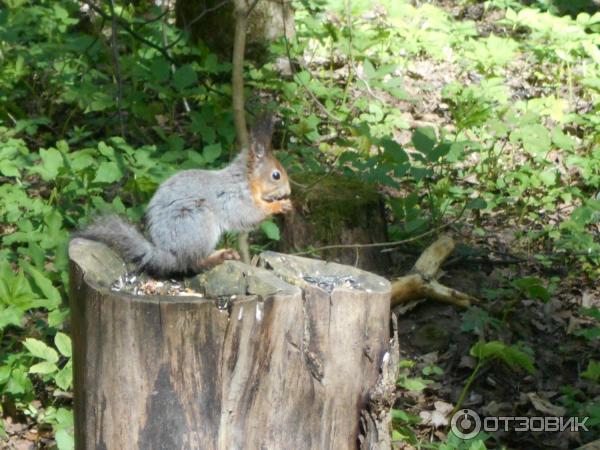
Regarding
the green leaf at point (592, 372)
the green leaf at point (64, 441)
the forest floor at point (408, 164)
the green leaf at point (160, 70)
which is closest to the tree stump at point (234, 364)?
the green leaf at point (64, 441)

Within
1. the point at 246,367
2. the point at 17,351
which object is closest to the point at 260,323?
the point at 246,367

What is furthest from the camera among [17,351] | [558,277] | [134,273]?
[558,277]

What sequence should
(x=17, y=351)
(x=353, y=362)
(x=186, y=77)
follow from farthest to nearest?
(x=186, y=77)
(x=17, y=351)
(x=353, y=362)

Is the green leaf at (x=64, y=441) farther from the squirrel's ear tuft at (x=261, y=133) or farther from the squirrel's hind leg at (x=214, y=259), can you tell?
the squirrel's ear tuft at (x=261, y=133)

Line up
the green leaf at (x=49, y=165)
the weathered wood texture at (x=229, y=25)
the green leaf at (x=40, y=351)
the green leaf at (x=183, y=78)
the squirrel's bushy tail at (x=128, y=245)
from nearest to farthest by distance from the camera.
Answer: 1. the squirrel's bushy tail at (x=128, y=245)
2. the green leaf at (x=40, y=351)
3. the green leaf at (x=49, y=165)
4. the green leaf at (x=183, y=78)
5. the weathered wood texture at (x=229, y=25)

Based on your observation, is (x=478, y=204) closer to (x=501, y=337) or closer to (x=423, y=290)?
(x=423, y=290)

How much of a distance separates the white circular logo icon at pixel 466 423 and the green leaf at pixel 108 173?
213 centimetres

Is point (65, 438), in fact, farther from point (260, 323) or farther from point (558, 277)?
point (558, 277)

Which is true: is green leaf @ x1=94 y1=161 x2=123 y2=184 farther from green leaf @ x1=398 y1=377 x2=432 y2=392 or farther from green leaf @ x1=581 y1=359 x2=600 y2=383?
green leaf @ x1=581 y1=359 x2=600 y2=383

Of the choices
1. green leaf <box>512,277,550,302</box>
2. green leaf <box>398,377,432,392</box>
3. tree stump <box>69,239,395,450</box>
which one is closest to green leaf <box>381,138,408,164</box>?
green leaf <box>512,277,550,302</box>

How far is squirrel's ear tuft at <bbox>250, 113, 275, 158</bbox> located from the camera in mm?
3623

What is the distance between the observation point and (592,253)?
17.9 ft

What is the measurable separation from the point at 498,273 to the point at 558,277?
1.21ft

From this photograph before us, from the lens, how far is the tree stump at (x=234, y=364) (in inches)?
104
